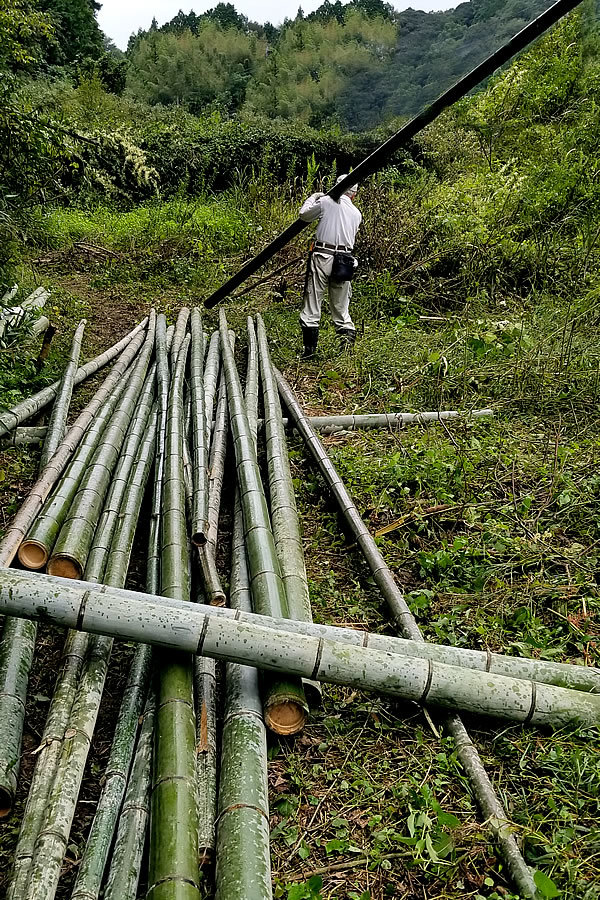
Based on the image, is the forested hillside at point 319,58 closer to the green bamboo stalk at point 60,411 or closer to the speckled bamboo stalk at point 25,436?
the green bamboo stalk at point 60,411

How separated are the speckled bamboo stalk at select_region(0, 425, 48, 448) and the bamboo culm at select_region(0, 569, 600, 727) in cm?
196

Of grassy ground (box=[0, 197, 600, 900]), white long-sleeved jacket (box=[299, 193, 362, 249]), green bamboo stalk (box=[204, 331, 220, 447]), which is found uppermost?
white long-sleeved jacket (box=[299, 193, 362, 249])

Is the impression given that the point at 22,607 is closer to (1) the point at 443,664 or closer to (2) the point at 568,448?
(1) the point at 443,664

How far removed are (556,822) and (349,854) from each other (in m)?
0.60

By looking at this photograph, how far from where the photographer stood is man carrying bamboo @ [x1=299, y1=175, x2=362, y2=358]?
5.25 meters

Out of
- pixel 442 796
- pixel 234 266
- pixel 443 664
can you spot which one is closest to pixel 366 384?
pixel 443 664

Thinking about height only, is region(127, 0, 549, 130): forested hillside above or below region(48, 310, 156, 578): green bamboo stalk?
above

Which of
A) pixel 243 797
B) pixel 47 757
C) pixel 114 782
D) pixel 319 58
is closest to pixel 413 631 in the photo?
pixel 243 797

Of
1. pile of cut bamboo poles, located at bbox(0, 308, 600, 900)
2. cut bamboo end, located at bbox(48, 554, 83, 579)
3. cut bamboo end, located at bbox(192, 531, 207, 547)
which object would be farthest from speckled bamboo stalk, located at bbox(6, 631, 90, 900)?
cut bamboo end, located at bbox(192, 531, 207, 547)

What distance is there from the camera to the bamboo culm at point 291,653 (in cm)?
193

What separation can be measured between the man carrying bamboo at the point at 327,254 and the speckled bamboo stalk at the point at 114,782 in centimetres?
381

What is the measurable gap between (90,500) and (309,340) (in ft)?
10.2

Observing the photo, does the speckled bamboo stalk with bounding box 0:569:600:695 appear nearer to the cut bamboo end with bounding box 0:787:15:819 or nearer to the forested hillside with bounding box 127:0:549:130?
the cut bamboo end with bounding box 0:787:15:819

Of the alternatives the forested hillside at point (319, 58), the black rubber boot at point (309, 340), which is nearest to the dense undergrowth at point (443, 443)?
the black rubber boot at point (309, 340)
